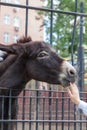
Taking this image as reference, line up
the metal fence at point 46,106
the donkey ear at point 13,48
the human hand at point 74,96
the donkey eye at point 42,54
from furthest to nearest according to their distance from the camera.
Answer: the donkey eye at point 42,54 < the donkey ear at point 13,48 < the metal fence at point 46,106 < the human hand at point 74,96

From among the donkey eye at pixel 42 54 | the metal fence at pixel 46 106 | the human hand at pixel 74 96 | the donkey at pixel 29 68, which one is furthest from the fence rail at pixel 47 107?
the human hand at pixel 74 96

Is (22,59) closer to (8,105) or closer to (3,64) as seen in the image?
(3,64)

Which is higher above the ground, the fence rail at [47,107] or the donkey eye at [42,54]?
the donkey eye at [42,54]

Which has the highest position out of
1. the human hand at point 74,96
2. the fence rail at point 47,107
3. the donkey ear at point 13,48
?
the donkey ear at point 13,48

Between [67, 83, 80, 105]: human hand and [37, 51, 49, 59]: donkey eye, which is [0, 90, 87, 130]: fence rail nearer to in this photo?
[37, 51, 49, 59]: donkey eye

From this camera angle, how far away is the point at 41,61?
4293 millimetres

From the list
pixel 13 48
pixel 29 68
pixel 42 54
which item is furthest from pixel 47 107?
pixel 13 48

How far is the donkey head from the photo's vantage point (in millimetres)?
4227

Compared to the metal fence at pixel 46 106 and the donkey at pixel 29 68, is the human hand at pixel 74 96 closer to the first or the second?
the metal fence at pixel 46 106

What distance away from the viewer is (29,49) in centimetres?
433

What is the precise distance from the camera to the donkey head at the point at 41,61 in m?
4.23

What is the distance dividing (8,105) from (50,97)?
1.42 feet

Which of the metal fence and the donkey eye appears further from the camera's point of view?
the donkey eye

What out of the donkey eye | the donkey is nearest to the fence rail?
the donkey
